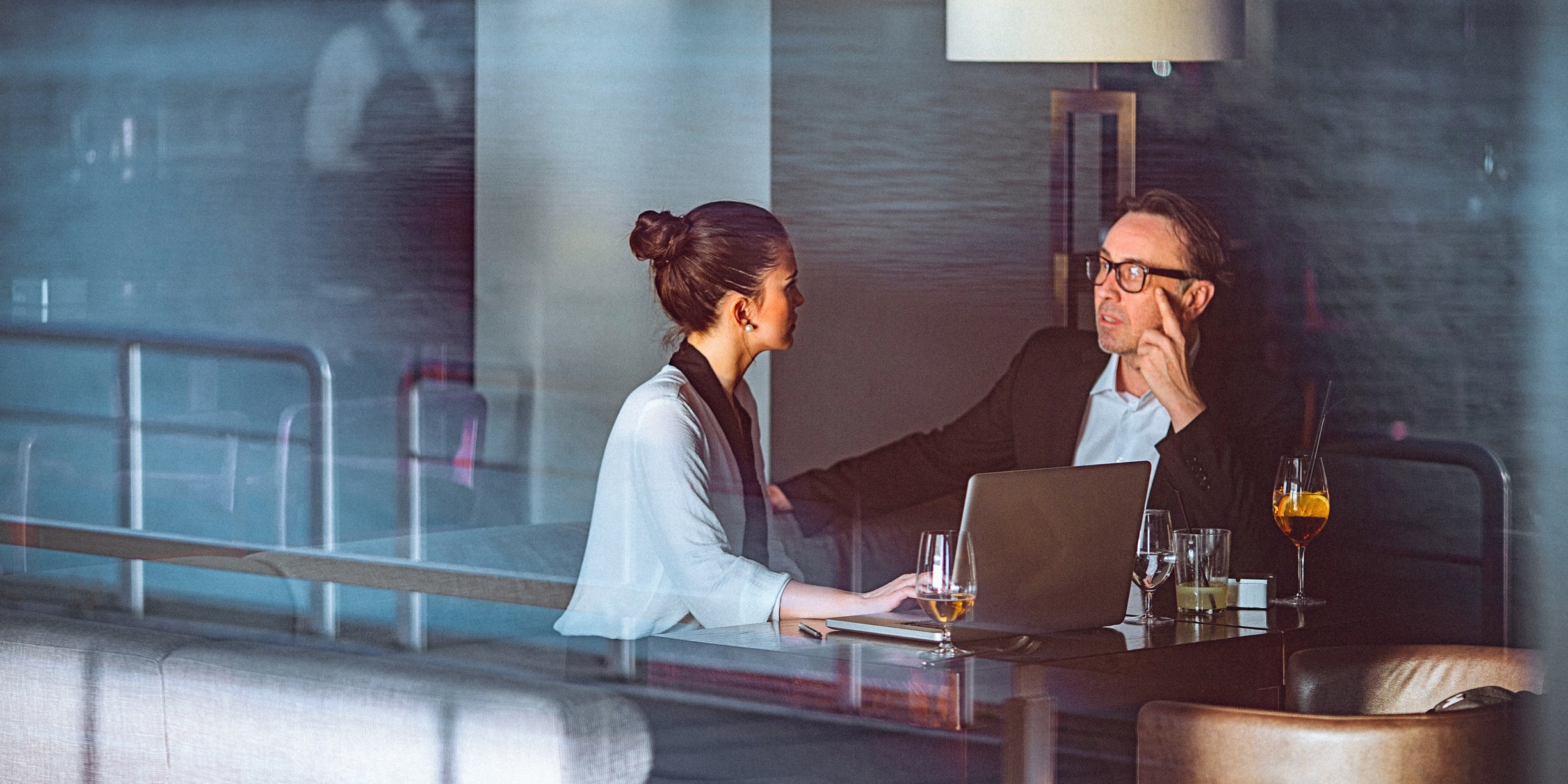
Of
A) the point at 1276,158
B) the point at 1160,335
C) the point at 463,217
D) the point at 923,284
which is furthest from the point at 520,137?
the point at 1160,335

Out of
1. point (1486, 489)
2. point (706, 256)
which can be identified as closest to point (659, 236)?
point (706, 256)

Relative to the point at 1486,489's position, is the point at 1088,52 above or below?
above

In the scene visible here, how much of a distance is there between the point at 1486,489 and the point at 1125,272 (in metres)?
0.42

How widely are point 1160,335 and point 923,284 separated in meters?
0.37

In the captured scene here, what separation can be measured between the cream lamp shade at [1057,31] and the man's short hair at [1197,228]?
0.14ft

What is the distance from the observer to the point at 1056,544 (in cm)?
62

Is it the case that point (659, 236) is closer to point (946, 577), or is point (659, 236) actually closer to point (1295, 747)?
point (946, 577)

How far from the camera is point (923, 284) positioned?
0.46m

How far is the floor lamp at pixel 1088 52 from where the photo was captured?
38 centimetres

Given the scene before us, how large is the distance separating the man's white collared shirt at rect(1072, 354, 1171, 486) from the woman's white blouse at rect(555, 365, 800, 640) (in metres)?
0.25

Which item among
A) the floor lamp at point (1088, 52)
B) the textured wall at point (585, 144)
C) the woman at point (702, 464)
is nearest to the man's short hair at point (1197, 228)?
the floor lamp at point (1088, 52)

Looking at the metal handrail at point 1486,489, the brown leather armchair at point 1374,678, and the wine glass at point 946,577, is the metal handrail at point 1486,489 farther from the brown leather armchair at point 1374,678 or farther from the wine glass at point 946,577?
the wine glass at point 946,577

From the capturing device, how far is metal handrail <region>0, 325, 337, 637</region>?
0.54 meters

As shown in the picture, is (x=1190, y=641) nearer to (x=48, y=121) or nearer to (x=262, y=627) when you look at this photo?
(x=262, y=627)
